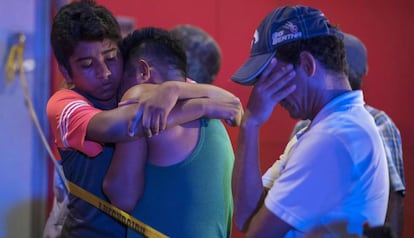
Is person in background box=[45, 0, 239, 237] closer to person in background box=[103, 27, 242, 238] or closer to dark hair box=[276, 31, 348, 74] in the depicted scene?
person in background box=[103, 27, 242, 238]

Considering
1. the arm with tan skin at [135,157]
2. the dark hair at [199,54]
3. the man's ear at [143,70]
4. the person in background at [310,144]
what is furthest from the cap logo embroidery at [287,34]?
the dark hair at [199,54]

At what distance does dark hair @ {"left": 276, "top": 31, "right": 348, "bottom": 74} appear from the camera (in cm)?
136

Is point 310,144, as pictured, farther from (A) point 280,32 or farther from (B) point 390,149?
(B) point 390,149

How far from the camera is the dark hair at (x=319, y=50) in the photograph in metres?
1.36

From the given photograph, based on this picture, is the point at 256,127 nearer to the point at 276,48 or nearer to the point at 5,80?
the point at 276,48

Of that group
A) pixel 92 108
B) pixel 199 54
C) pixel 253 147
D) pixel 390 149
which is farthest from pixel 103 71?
pixel 390 149

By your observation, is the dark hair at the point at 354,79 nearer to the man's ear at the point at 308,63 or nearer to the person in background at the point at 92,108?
the person in background at the point at 92,108

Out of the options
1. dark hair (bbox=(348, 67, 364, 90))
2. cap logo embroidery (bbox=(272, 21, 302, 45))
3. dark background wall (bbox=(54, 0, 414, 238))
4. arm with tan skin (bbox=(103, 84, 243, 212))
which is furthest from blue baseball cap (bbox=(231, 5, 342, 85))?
dark background wall (bbox=(54, 0, 414, 238))

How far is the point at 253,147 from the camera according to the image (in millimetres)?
1432

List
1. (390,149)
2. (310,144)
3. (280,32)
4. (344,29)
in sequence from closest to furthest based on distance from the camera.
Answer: (310,144), (280,32), (390,149), (344,29)

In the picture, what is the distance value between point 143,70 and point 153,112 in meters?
0.22

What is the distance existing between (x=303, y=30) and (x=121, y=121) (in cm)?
51

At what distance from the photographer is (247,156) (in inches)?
55.9

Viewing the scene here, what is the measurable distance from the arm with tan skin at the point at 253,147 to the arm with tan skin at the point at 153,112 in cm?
20
